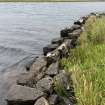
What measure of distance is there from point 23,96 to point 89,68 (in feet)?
9.03

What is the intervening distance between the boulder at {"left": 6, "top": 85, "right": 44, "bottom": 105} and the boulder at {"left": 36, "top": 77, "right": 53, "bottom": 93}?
1.26 feet

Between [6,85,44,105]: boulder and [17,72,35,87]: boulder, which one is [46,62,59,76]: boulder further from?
[6,85,44,105]: boulder

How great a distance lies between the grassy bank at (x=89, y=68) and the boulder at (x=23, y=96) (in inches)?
45.1

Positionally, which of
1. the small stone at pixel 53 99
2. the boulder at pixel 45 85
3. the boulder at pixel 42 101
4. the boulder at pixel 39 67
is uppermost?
the boulder at pixel 42 101

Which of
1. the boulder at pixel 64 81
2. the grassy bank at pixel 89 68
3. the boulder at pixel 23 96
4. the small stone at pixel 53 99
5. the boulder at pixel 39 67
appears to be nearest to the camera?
the grassy bank at pixel 89 68

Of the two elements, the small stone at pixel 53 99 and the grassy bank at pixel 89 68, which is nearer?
the grassy bank at pixel 89 68

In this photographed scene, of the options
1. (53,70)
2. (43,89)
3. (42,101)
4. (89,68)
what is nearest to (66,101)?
(42,101)

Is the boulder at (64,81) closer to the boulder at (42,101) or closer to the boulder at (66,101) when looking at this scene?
the boulder at (66,101)

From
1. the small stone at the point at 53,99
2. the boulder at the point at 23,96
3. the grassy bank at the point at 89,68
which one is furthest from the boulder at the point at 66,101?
the boulder at the point at 23,96

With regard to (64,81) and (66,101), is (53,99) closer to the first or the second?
(66,101)

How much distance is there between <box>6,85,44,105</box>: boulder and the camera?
9820mm

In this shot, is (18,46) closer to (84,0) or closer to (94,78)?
(94,78)

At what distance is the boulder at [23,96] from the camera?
9820 millimetres

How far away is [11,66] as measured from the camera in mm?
17062
